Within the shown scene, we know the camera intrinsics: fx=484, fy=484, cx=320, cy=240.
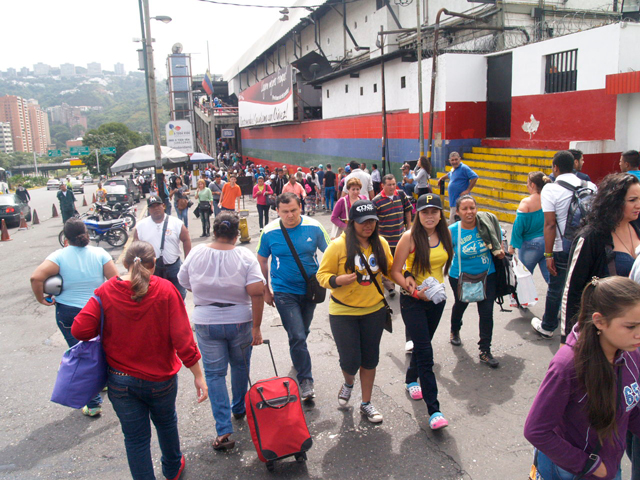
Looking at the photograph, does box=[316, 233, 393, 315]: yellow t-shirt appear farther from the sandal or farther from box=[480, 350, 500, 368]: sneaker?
box=[480, 350, 500, 368]: sneaker

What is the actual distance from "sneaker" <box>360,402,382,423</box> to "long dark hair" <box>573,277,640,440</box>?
6.94 feet

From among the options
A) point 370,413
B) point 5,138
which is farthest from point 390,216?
point 5,138

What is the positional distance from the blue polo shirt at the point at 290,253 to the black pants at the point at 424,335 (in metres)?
0.90

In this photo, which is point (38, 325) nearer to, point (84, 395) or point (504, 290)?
point (84, 395)

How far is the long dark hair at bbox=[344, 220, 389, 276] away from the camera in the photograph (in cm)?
372

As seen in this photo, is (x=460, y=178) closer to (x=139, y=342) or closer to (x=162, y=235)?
(x=162, y=235)

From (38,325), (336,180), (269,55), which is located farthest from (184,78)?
(38,325)

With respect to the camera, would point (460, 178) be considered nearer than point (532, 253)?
No

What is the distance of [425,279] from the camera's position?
12.6ft

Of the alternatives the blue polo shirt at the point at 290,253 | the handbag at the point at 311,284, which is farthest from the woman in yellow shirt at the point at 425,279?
the blue polo shirt at the point at 290,253

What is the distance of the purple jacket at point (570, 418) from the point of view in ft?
6.32

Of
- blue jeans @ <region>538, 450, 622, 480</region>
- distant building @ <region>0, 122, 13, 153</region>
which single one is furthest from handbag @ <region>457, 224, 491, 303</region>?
distant building @ <region>0, 122, 13, 153</region>

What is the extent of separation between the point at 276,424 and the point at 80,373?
128cm

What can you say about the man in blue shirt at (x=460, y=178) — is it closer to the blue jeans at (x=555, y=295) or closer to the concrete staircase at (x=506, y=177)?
the concrete staircase at (x=506, y=177)
